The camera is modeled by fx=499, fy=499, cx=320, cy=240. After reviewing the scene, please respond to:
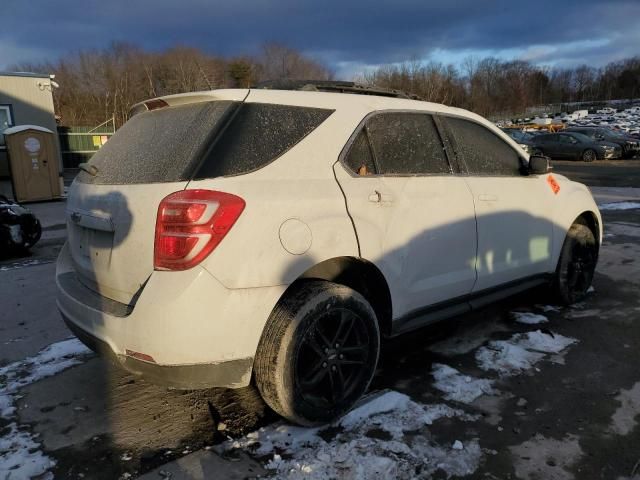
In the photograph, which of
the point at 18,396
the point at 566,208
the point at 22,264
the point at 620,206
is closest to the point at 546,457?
the point at 566,208

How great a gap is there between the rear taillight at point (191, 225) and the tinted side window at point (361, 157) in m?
0.82

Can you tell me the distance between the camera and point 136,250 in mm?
2410

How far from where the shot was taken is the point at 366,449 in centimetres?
250

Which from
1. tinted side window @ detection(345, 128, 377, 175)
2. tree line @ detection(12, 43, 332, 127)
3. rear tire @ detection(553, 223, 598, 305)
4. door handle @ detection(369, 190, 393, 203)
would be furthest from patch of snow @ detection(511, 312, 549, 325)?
tree line @ detection(12, 43, 332, 127)

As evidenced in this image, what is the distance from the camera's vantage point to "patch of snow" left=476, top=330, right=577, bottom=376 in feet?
11.4

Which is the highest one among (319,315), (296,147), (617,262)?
(296,147)

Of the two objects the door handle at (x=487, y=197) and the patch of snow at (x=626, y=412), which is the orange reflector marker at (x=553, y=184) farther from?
the patch of snow at (x=626, y=412)

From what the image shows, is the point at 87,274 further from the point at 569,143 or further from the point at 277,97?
the point at 569,143

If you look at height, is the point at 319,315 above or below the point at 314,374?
above

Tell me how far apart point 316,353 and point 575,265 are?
10.2ft

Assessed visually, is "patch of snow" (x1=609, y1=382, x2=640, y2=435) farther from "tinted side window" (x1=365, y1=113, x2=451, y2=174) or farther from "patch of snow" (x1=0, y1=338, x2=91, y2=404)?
"patch of snow" (x1=0, y1=338, x2=91, y2=404)

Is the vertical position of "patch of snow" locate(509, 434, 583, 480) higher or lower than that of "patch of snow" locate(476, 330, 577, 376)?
lower

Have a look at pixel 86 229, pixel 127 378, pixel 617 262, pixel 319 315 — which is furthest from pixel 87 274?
pixel 617 262

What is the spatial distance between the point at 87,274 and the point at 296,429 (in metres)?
1.45
